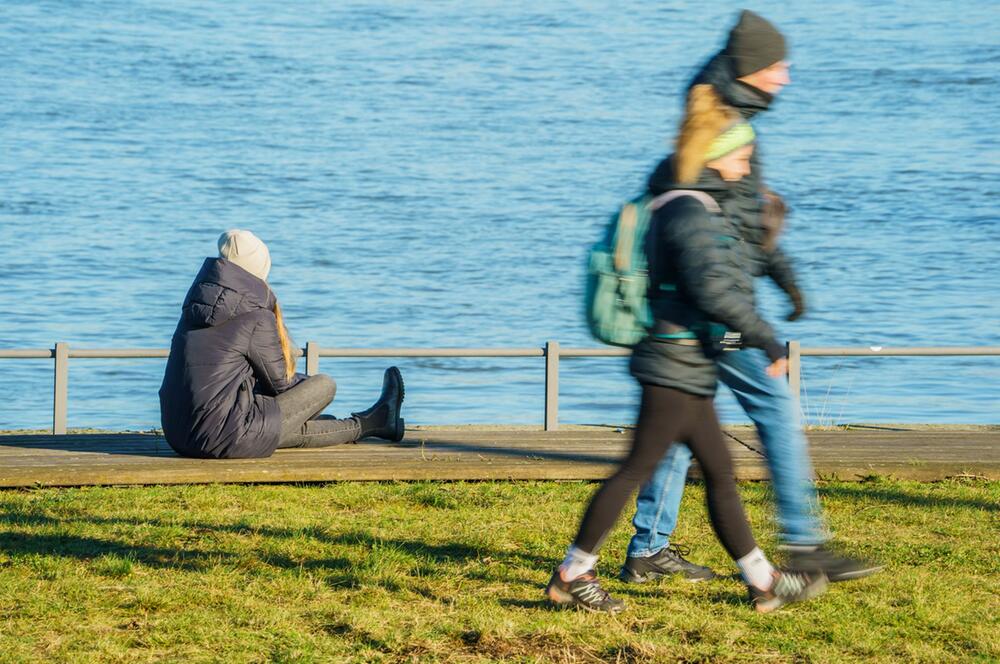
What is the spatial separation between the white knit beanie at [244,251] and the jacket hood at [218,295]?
0.12 feet

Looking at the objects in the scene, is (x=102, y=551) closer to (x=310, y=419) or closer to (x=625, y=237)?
(x=310, y=419)

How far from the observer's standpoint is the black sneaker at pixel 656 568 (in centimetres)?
575

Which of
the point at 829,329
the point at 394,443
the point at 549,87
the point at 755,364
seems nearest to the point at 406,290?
the point at 829,329

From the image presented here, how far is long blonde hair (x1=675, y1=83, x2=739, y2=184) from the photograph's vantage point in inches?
196

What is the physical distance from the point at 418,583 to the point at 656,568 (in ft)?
2.97

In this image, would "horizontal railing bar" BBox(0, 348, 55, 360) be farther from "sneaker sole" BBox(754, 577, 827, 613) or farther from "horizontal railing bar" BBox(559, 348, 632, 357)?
"sneaker sole" BBox(754, 577, 827, 613)

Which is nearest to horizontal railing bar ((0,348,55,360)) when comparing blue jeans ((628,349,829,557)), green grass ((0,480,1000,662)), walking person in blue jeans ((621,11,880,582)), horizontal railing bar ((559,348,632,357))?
green grass ((0,480,1000,662))

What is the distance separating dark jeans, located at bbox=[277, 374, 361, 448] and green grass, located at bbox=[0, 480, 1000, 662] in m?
0.53

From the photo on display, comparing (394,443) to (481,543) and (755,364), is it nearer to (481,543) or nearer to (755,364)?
(481,543)

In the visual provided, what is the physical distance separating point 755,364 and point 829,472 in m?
2.74

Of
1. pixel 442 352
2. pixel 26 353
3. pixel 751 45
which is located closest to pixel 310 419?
pixel 442 352

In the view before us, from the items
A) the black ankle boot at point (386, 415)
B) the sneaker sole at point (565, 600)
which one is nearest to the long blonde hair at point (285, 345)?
the black ankle boot at point (386, 415)

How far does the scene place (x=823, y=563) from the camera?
5.25m

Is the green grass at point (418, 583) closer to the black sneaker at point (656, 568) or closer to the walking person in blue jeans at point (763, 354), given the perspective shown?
the black sneaker at point (656, 568)
